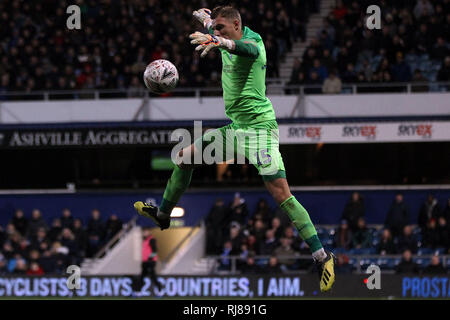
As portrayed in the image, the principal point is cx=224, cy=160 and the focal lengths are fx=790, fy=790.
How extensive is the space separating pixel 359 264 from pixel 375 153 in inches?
161

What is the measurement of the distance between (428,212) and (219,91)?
18.9 feet

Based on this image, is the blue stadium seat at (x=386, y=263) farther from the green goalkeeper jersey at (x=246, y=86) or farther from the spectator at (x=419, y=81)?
the green goalkeeper jersey at (x=246, y=86)

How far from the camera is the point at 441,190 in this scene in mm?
20281

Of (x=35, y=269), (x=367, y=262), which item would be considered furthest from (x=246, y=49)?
(x=35, y=269)

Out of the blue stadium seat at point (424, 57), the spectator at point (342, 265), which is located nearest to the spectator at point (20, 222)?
the spectator at point (342, 265)

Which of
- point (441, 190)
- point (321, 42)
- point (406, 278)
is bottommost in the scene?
point (406, 278)

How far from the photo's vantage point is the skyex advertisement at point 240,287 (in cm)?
1611

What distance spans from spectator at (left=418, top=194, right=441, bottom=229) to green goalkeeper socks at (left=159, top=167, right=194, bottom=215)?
11411 mm

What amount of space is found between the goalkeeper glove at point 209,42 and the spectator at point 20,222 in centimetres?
1383

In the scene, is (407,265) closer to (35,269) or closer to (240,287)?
(240,287)

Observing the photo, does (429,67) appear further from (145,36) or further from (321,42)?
(145,36)

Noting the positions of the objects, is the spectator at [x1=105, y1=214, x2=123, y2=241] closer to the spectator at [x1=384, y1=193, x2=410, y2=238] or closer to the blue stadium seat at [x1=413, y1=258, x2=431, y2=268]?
the spectator at [x1=384, y1=193, x2=410, y2=238]

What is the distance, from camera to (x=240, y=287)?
16500mm

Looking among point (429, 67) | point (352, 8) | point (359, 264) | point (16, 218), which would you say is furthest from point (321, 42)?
point (16, 218)
